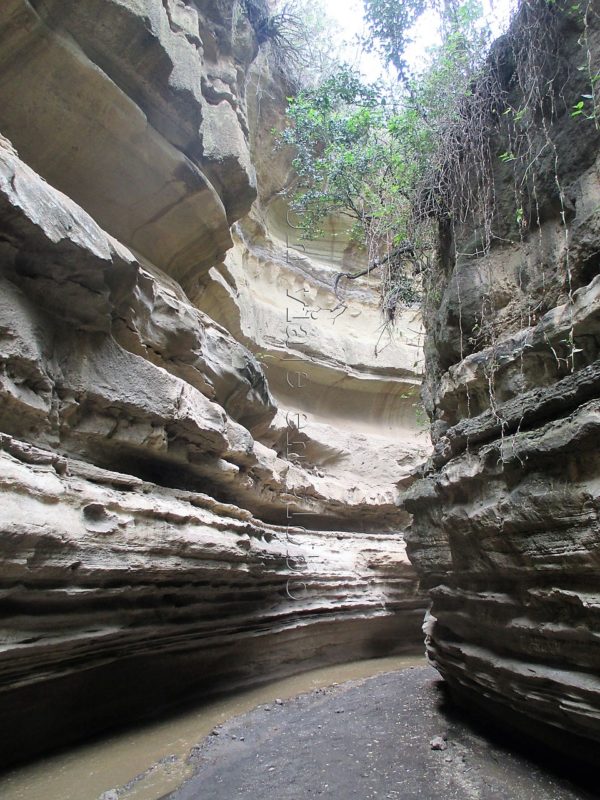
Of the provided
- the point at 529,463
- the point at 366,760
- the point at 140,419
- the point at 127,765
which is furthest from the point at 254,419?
the point at 529,463

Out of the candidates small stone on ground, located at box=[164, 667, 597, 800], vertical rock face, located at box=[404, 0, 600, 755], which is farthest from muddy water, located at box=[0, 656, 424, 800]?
vertical rock face, located at box=[404, 0, 600, 755]

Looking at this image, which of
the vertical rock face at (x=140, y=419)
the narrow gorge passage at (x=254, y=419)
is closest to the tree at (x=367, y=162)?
the narrow gorge passage at (x=254, y=419)

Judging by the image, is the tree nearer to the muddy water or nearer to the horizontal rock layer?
the horizontal rock layer

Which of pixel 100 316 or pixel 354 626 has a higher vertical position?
pixel 100 316

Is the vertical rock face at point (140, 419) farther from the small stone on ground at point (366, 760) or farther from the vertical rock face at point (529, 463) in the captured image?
the vertical rock face at point (529, 463)

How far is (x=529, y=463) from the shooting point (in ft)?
9.53

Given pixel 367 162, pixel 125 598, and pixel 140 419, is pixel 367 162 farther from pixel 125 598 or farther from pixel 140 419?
pixel 125 598

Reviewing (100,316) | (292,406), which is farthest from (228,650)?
(292,406)

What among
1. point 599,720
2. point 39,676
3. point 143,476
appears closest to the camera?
point 599,720

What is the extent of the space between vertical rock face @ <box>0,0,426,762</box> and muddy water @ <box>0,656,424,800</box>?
8.9 inches

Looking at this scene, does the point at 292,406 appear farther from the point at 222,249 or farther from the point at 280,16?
the point at 280,16

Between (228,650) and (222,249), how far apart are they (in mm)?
5514

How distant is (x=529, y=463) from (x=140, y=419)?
3282 millimetres

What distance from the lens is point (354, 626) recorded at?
7930mm
